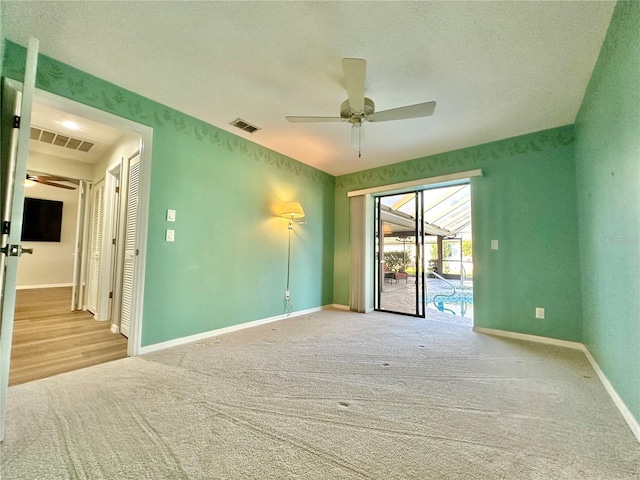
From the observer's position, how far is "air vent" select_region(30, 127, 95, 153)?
3508mm

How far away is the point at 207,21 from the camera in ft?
5.61

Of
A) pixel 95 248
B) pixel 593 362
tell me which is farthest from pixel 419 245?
pixel 95 248

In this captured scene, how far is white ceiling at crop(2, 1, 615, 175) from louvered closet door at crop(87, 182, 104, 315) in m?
2.61

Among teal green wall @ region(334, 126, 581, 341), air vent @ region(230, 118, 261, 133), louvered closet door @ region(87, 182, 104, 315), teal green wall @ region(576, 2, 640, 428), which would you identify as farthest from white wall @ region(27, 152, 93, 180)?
teal green wall @ region(576, 2, 640, 428)

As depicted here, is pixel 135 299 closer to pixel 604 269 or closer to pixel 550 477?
pixel 550 477

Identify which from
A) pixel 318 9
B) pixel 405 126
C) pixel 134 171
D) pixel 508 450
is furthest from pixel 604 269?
pixel 134 171

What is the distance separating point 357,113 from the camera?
2301 millimetres

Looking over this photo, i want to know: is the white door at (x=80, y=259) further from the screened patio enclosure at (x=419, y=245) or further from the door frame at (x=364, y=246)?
the screened patio enclosure at (x=419, y=245)

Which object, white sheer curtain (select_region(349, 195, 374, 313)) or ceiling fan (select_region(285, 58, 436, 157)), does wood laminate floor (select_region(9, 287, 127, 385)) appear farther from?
white sheer curtain (select_region(349, 195, 374, 313))

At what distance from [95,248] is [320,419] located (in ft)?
14.6

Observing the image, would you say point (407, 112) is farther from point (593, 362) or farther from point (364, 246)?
point (593, 362)

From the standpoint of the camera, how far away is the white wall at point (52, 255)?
18.9 ft

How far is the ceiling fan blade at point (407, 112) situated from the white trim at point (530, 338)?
2.78 metres

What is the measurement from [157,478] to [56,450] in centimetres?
59
